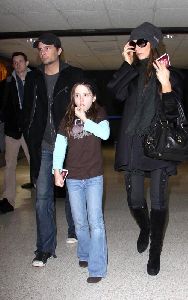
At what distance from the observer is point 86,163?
2770mm

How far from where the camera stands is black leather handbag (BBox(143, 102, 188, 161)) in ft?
8.93

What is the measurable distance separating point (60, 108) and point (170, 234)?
1.74m

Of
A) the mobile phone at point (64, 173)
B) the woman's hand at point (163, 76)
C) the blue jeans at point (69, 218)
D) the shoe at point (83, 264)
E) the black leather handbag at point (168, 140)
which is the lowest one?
the shoe at point (83, 264)

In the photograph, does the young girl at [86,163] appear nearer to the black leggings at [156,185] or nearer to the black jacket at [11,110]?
the black leggings at [156,185]

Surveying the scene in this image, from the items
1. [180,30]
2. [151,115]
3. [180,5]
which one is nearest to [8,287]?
[151,115]

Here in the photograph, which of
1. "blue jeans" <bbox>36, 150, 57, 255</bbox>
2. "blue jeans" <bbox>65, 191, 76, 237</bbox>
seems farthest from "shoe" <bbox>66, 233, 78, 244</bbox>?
"blue jeans" <bbox>36, 150, 57, 255</bbox>

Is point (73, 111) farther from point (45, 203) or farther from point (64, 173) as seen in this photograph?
point (45, 203)

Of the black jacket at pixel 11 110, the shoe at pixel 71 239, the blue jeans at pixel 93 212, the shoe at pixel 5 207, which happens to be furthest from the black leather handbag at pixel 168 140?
the shoe at pixel 5 207

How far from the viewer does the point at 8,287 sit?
8.81 feet

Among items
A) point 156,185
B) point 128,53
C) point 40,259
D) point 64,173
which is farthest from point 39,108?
point 40,259

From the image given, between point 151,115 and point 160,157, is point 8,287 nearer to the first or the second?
point 160,157

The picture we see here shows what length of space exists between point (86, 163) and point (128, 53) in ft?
2.80

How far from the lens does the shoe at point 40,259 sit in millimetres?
3080

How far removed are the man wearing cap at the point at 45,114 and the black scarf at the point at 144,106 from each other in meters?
0.53
